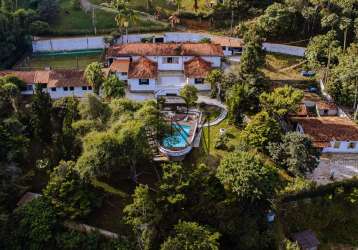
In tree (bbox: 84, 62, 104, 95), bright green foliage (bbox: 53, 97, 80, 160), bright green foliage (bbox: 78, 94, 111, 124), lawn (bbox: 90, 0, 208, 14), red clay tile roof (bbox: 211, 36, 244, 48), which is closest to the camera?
bright green foliage (bbox: 53, 97, 80, 160)

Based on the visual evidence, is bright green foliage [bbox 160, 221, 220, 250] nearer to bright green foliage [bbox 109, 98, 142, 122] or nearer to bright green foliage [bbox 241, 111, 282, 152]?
bright green foliage [bbox 241, 111, 282, 152]

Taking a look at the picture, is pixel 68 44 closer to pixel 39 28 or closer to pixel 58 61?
pixel 58 61

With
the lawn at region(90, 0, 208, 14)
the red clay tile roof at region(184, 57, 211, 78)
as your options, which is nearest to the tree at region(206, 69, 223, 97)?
the red clay tile roof at region(184, 57, 211, 78)

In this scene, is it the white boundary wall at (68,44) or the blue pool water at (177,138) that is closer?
the blue pool water at (177,138)

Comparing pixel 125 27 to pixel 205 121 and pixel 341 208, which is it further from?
pixel 341 208

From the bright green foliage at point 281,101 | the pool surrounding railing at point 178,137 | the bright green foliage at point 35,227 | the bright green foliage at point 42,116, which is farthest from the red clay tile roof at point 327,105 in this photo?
the bright green foliage at point 35,227

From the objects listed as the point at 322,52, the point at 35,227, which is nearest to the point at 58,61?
the point at 35,227

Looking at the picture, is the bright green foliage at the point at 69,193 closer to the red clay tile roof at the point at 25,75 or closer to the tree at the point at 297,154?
the red clay tile roof at the point at 25,75

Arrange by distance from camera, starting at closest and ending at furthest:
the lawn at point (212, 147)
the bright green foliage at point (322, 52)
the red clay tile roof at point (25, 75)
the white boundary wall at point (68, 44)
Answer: the lawn at point (212, 147), the red clay tile roof at point (25, 75), the bright green foliage at point (322, 52), the white boundary wall at point (68, 44)
